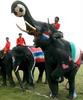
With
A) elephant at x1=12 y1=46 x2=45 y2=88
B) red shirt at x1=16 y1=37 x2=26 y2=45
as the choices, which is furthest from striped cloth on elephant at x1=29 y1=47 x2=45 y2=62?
red shirt at x1=16 y1=37 x2=26 y2=45

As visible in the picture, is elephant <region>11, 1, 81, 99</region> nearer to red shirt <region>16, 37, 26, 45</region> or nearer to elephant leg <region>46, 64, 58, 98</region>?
elephant leg <region>46, 64, 58, 98</region>

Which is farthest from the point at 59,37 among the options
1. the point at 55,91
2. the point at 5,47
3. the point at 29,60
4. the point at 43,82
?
the point at 5,47

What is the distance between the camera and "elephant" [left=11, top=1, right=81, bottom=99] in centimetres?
1170

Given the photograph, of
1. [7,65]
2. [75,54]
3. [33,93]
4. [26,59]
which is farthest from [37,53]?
[75,54]

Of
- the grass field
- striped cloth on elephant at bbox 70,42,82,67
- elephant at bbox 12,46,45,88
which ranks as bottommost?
the grass field

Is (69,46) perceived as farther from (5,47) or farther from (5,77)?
(5,47)

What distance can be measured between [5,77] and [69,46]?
4.41 m

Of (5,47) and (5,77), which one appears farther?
(5,47)

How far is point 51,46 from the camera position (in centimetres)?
1216

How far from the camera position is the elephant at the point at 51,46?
11703 millimetres

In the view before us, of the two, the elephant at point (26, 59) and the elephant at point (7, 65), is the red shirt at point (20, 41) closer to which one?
the elephant at point (7, 65)

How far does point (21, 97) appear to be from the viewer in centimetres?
1288

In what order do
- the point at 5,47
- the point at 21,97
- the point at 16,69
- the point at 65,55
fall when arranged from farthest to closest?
1. the point at 5,47
2. the point at 16,69
3. the point at 21,97
4. the point at 65,55

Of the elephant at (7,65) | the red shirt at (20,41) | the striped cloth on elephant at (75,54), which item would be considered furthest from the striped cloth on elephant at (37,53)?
the striped cloth on elephant at (75,54)
